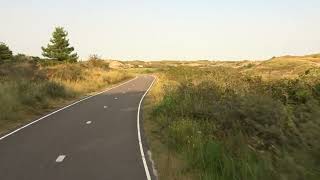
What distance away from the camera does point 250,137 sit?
13.1 m

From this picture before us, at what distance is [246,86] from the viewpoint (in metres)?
18.1

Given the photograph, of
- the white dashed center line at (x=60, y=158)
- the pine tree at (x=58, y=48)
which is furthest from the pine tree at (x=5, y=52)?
the white dashed center line at (x=60, y=158)

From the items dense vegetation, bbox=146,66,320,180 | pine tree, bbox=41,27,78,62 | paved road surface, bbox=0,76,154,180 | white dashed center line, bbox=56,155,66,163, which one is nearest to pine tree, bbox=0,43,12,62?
pine tree, bbox=41,27,78,62

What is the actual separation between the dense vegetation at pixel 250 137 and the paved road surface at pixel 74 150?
942mm

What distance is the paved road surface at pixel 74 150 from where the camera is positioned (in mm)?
12141

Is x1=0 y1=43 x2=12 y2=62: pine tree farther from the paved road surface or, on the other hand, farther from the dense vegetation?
the dense vegetation

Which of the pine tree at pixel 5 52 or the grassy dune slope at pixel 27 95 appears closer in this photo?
the grassy dune slope at pixel 27 95

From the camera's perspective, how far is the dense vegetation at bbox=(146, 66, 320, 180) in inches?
301

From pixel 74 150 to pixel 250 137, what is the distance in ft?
17.2

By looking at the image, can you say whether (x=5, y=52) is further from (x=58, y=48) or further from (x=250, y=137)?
(x=250, y=137)

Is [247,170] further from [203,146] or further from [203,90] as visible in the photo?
[203,90]

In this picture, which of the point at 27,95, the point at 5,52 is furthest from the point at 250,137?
the point at 5,52

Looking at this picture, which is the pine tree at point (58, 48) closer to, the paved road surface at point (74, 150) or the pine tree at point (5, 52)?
the pine tree at point (5, 52)

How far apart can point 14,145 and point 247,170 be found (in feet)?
26.5
